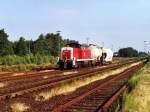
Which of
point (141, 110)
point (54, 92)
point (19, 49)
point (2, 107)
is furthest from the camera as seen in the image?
point (19, 49)

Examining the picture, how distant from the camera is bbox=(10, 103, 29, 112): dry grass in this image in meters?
13.9

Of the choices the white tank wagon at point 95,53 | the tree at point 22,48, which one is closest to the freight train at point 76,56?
the white tank wagon at point 95,53

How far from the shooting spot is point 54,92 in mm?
20000

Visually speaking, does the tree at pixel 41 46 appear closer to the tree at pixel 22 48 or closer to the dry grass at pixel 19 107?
the tree at pixel 22 48

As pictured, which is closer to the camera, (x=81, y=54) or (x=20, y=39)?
(x=81, y=54)

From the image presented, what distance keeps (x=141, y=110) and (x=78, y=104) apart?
2692 millimetres

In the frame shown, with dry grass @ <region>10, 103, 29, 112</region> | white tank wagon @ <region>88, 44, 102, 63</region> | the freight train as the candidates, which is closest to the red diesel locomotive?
the freight train

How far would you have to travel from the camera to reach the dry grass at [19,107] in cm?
1387

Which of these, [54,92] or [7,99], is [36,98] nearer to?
[7,99]

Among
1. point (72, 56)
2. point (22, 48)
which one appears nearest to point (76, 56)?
point (72, 56)

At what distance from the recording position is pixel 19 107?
46.7 ft

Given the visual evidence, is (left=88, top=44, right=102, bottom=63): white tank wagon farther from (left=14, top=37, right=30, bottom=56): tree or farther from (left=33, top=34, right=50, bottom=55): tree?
(left=33, top=34, right=50, bottom=55): tree

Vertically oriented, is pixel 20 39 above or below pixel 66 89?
above

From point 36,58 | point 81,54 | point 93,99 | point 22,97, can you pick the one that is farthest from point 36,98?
point 36,58
